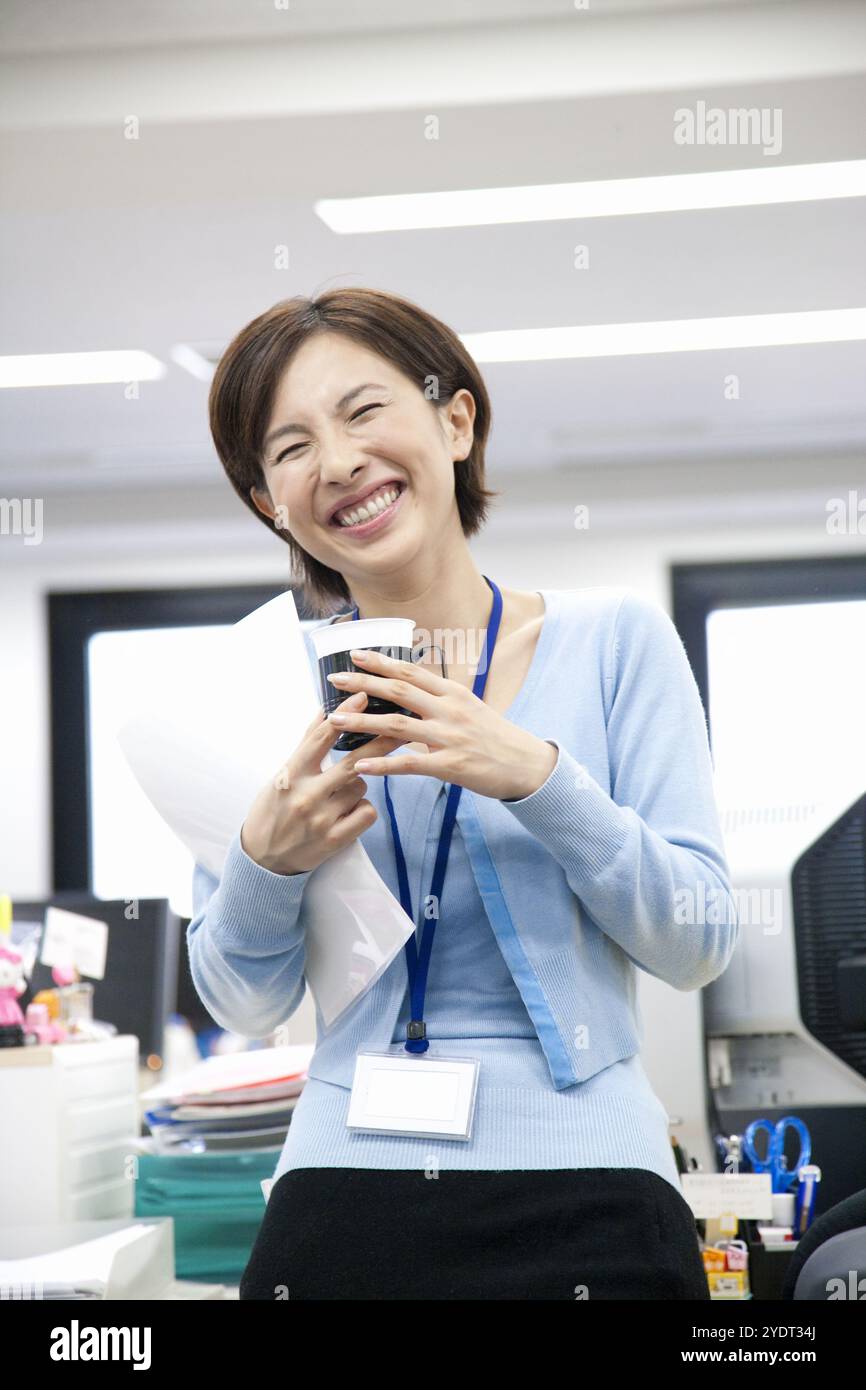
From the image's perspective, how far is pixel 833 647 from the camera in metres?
4.59

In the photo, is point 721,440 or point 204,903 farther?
point 721,440

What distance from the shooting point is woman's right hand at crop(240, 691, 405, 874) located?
3.13ft

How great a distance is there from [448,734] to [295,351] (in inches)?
14.6

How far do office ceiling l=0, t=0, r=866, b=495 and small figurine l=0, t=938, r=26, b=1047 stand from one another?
4.86ft

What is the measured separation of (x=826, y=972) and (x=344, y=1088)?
138cm

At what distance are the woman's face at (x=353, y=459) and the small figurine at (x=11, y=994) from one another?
1489 millimetres

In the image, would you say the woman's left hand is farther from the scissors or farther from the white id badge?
the scissors

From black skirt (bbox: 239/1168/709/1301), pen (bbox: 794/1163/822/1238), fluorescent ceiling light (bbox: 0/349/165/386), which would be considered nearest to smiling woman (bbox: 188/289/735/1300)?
black skirt (bbox: 239/1168/709/1301)

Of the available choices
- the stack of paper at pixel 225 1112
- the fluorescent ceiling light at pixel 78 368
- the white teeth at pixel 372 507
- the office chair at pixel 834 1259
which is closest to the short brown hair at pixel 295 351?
the white teeth at pixel 372 507

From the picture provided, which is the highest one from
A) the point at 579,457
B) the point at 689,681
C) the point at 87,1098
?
the point at 579,457

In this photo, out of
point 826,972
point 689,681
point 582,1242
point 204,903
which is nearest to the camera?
point 582,1242

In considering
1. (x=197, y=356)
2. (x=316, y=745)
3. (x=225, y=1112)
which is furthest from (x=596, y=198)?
(x=316, y=745)
